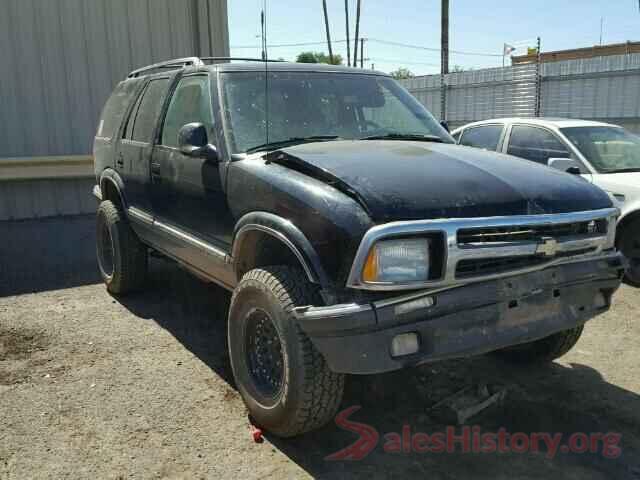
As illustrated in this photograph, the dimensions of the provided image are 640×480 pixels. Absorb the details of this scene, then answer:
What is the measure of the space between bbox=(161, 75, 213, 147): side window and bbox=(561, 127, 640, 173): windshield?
442 centimetres

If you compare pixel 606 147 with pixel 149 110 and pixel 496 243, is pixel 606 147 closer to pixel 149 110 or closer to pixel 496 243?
pixel 496 243

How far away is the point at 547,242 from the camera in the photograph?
9.42ft

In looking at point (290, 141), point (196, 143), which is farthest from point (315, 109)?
point (196, 143)

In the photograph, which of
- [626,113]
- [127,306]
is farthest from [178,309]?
[626,113]

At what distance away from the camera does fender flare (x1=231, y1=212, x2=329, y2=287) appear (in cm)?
276

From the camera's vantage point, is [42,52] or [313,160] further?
[42,52]

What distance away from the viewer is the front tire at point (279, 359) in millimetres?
2842

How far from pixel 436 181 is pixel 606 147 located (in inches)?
185

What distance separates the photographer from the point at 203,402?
11.8 ft

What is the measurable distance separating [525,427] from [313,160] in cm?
191

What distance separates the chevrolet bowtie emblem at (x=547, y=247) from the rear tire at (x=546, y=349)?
1060 mm

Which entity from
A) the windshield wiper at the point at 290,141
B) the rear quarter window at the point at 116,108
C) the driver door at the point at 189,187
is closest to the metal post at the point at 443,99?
the rear quarter window at the point at 116,108

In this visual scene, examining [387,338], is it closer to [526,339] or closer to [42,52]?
[526,339]

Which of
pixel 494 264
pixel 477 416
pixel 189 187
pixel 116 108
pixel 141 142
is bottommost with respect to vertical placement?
pixel 477 416
